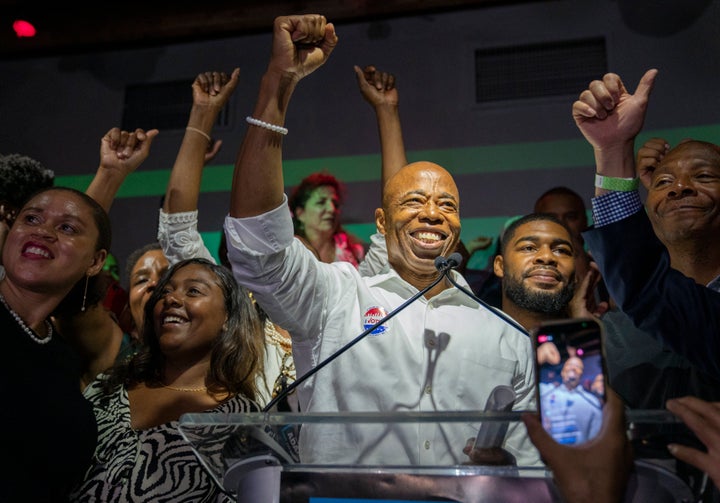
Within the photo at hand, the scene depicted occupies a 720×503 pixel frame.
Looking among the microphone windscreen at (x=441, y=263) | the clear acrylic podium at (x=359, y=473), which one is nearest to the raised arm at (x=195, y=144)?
the microphone windscreen at (x=441, y=263)

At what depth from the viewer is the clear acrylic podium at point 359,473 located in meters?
0.89

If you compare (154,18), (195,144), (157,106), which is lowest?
(195,144)

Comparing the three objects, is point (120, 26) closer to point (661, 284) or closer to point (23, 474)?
point (23, 474)

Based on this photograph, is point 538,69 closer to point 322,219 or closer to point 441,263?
point 322,219

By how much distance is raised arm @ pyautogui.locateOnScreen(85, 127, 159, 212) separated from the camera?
2.49 metres

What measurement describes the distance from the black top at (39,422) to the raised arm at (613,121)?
1.28 meters

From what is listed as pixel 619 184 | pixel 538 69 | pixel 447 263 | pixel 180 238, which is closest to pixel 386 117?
pixel 180 238

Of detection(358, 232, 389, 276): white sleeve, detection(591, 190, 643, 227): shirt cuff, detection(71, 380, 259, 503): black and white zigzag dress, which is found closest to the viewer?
detection(591, 190, 643, 227): shirt cuff

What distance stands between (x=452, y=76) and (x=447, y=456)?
359cm

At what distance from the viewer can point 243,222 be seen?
5.18 feet

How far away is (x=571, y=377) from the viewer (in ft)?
2.71

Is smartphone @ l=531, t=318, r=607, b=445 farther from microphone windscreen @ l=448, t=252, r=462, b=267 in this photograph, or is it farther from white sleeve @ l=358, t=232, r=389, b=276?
white sleeve @ l=358, t=232, r=389, b=276

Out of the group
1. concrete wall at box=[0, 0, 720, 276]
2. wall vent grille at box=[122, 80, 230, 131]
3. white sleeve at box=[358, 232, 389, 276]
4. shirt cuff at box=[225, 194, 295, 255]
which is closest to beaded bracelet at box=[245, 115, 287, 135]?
shirt cuff at box=[225, 194, 295, 255]

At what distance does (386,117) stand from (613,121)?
1.42 m
